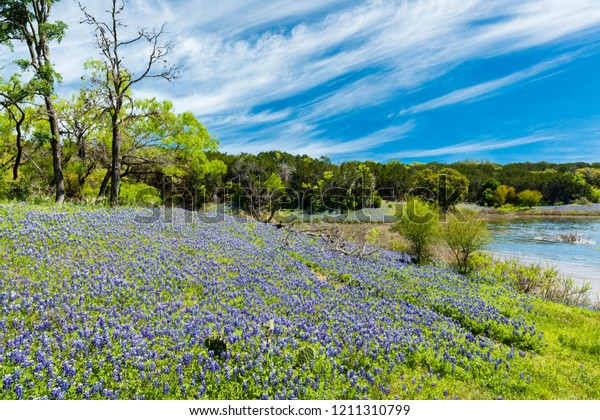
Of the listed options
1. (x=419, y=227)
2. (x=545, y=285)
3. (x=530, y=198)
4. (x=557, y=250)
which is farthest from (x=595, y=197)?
Answer: (x=419, y=227)

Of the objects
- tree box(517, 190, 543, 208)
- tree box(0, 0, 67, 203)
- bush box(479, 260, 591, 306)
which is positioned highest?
tree box(0, 0, 67, 203)

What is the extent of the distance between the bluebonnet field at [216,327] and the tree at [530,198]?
279 feet

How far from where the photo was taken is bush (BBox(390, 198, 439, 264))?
2042 cm

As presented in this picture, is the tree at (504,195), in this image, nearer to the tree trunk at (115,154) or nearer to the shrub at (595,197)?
the shrub at (595,197)

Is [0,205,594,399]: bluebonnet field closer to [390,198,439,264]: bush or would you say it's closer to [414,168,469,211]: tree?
[390,198,439,264]: bush

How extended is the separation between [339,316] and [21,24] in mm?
22977

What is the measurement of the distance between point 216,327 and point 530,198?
95.0m

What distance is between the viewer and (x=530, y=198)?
83.6 meters

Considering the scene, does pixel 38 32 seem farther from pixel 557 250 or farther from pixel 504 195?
pixel 504 195

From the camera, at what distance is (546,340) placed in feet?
30.8

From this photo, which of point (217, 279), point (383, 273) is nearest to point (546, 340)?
point (383, 273)

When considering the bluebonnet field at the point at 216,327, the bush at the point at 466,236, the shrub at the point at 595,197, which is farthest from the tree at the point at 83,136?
the shrub at the point at 595,197

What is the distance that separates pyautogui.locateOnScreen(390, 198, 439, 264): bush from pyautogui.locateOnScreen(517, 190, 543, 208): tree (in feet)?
252

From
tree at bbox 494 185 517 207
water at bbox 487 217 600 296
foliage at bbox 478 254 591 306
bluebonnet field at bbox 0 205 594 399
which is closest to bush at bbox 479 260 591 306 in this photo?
foliage at bbox 478 254 591 306
